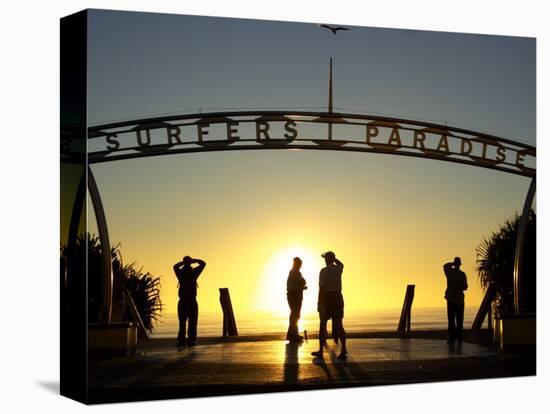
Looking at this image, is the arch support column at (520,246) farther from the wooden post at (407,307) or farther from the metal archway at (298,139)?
the wooden post at (407,307)

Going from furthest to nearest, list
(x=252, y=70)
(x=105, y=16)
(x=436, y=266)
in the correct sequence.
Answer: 1. (x=436, y=266)
2. (x=252, y=70)
3. (x=105, y=16)

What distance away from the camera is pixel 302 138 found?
53.8ft

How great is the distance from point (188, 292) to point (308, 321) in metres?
1.60

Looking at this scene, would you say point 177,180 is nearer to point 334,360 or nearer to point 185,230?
point 185,230

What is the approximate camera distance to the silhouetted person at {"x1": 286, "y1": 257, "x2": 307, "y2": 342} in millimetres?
16391

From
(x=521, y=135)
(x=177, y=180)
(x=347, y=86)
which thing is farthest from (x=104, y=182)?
(x=521, y=135)

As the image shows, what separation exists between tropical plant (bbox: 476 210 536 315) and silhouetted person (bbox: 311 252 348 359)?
1.96m

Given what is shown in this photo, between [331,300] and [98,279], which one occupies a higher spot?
[98,279]

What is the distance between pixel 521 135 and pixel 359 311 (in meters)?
3.23

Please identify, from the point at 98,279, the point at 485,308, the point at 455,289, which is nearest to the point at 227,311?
the point at 98,279

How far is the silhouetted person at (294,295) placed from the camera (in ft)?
53.8

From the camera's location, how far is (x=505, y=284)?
58.9ft

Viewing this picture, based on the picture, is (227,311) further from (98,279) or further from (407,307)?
(407,307)

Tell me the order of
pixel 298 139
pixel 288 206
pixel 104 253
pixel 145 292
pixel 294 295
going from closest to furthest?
1. pixel 104 253
2. pixel 145 292
3. pixel 288 206
4. pixel 298 139
5. pixel 294 295
